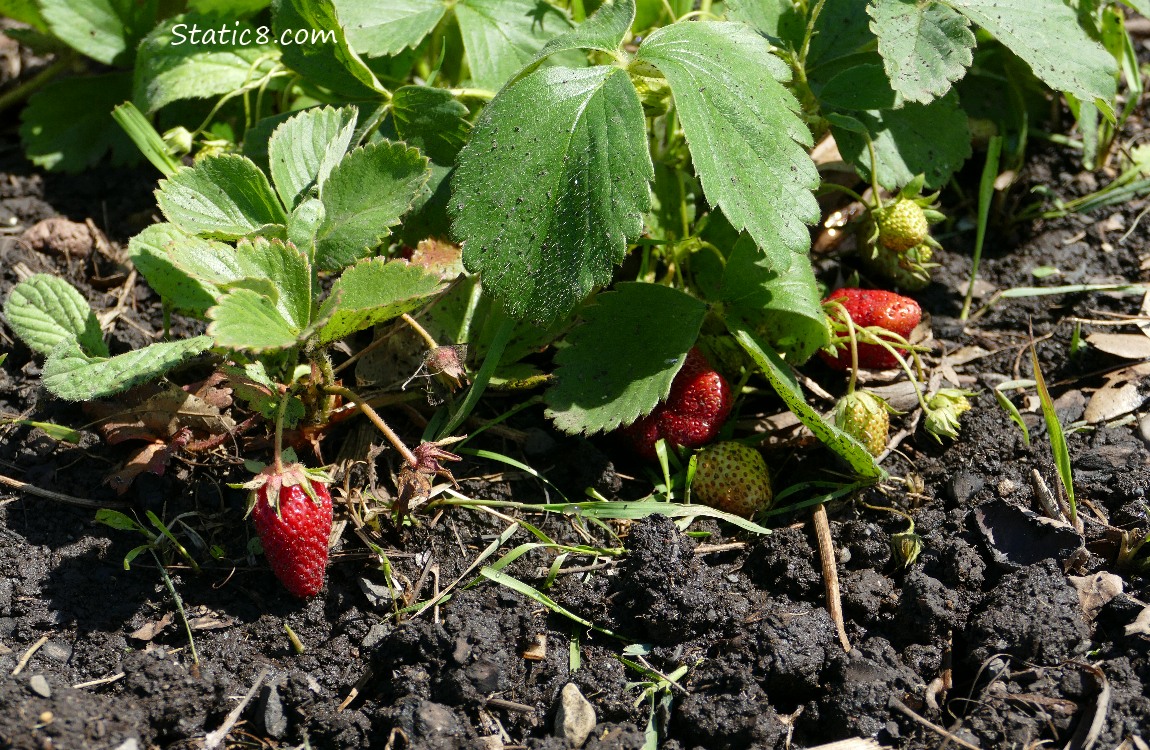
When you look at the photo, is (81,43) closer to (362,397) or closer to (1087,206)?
(362,397)

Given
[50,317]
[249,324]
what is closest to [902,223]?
[249,324]

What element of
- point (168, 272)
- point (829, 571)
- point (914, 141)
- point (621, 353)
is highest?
point (168, 272)

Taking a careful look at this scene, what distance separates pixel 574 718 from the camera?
71.0 inches

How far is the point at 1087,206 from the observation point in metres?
2.89

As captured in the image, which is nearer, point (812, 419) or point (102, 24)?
point (812, 419)

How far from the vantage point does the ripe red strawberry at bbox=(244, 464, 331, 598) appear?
182cm

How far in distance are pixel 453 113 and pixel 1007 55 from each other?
1.61 m

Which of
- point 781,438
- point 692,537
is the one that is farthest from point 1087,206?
point 692,537

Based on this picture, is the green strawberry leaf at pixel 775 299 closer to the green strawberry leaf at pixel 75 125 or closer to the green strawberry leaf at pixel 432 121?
the green strawberry leaf at pixel 432 121

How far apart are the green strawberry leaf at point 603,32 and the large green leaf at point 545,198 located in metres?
0.11

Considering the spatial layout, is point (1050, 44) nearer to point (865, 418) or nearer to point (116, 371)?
point (865, 418)

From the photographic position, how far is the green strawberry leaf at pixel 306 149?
2119mm

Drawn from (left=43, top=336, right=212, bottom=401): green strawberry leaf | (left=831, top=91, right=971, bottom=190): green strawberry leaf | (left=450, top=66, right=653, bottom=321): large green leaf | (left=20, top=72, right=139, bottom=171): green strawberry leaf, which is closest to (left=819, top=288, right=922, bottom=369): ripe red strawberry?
(left=831, top=91, right=971, bottom=190): green strawberry leaf

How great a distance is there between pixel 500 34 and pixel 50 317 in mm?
1237
